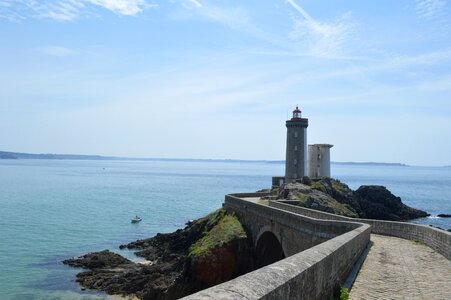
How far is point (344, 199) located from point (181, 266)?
26.6 m

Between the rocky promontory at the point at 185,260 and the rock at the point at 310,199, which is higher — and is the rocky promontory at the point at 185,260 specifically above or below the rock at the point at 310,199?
below

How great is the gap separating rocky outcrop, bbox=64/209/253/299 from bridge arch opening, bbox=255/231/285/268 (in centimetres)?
63

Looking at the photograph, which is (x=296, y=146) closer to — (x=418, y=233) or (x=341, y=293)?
(x=418, y=233)

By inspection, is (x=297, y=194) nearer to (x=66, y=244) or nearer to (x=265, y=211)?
(x=265, y=211)

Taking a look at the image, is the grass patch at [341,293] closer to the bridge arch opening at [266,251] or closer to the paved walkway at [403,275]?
the paved walkway at [403,275]

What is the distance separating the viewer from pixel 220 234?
3203 cm

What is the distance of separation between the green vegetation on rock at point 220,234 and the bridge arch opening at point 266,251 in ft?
5.18

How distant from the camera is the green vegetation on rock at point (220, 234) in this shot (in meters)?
29.9

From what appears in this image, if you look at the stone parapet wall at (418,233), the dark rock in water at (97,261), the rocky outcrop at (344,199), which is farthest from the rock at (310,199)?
the dark rock in water at (97,261)

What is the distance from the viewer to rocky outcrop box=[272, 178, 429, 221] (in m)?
38.5

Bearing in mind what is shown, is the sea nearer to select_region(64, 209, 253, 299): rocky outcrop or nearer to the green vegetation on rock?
select_region(64, 209, 253, 299): rocky outcrop

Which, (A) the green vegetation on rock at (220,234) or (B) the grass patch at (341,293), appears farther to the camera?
(A) the green vegetation on rock at (220,234)

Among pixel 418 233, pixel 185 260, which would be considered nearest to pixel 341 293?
pixel 418 233

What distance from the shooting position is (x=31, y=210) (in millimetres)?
67812
